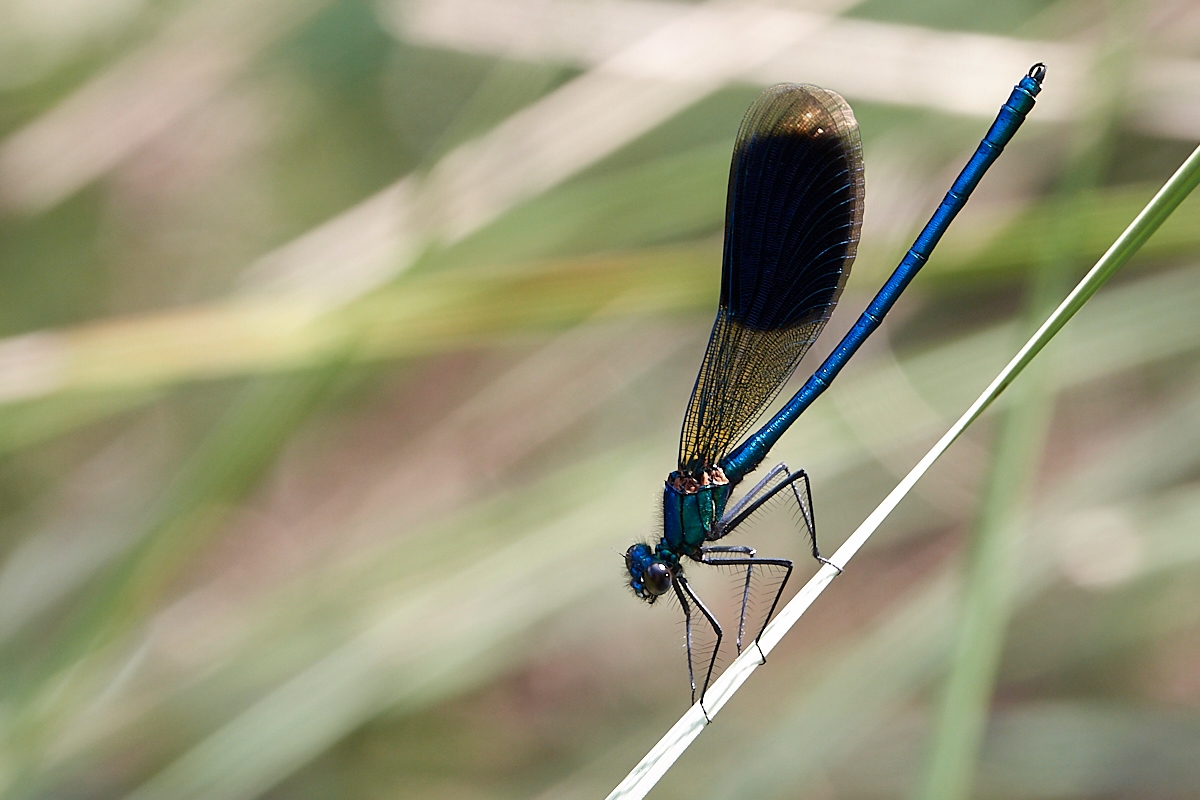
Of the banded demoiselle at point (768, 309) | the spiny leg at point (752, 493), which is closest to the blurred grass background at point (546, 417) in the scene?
the banded demoiselle at point (768, 309)

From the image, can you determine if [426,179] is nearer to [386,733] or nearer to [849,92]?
[849,92]

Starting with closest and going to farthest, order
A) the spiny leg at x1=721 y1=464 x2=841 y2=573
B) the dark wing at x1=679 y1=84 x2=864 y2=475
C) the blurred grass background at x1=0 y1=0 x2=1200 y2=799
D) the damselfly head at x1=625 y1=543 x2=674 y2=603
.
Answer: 1. the dark wing at x1=679 y1=84 x2=864 y2=475
2. the spiny leg at x1=721 y1=464 x2=841 y2=573
3. the damselfly head at x1=625 y1=543 x2=674 y2=603
4. the blurred grass background at x1=0 y1=0 x2=1200 y2=799

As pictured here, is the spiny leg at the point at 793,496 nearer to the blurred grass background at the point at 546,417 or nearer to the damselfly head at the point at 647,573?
the damselfly head at the point at 647,573

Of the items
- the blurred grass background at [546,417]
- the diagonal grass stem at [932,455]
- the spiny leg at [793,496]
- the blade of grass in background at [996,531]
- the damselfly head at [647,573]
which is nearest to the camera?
the diagonal grass stem at [932,455]

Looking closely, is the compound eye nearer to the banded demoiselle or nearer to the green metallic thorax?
the banded demoiselle

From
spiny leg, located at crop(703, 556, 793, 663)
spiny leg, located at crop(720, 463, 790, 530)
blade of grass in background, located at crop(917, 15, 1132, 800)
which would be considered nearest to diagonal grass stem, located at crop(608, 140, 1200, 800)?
blade of grass in background, located at crop(917, 15, 1132, 800)

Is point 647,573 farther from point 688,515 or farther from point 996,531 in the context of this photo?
point 996,531
